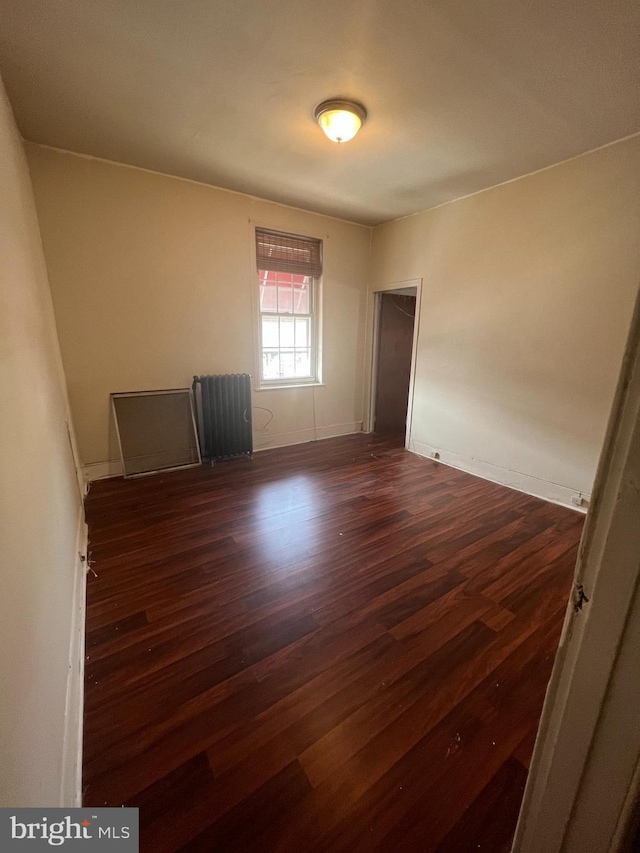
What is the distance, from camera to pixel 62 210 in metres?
2.74

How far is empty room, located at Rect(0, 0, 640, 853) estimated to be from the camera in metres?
0.92

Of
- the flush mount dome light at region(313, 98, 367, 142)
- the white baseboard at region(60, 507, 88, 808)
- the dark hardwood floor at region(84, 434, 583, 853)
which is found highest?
the flush mount dome light at region(313, 98, 367, 142)

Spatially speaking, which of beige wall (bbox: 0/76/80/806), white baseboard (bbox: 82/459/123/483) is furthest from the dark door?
beige wall (bbox: 0/76/80/806)

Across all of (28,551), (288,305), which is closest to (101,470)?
(28,551)

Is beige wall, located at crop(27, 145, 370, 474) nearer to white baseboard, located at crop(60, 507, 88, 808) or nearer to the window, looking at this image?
the window

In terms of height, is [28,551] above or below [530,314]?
below

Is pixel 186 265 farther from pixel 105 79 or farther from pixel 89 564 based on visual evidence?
pixel 89 564

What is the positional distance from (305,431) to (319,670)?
10.5 ft

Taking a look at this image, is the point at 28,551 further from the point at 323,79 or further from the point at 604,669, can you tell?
the point at 323,79

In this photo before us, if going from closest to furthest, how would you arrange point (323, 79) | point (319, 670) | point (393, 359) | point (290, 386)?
point (319, 670) → point (323, 79) → point (290, 386) → point (393, 359)

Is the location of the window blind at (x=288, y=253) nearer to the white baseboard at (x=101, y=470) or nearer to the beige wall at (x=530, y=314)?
the beige wall at (x=530, y=314)

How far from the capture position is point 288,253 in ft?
12.8

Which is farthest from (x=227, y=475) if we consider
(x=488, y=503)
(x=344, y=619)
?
(x=488, y=503)

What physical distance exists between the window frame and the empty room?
4 cm
